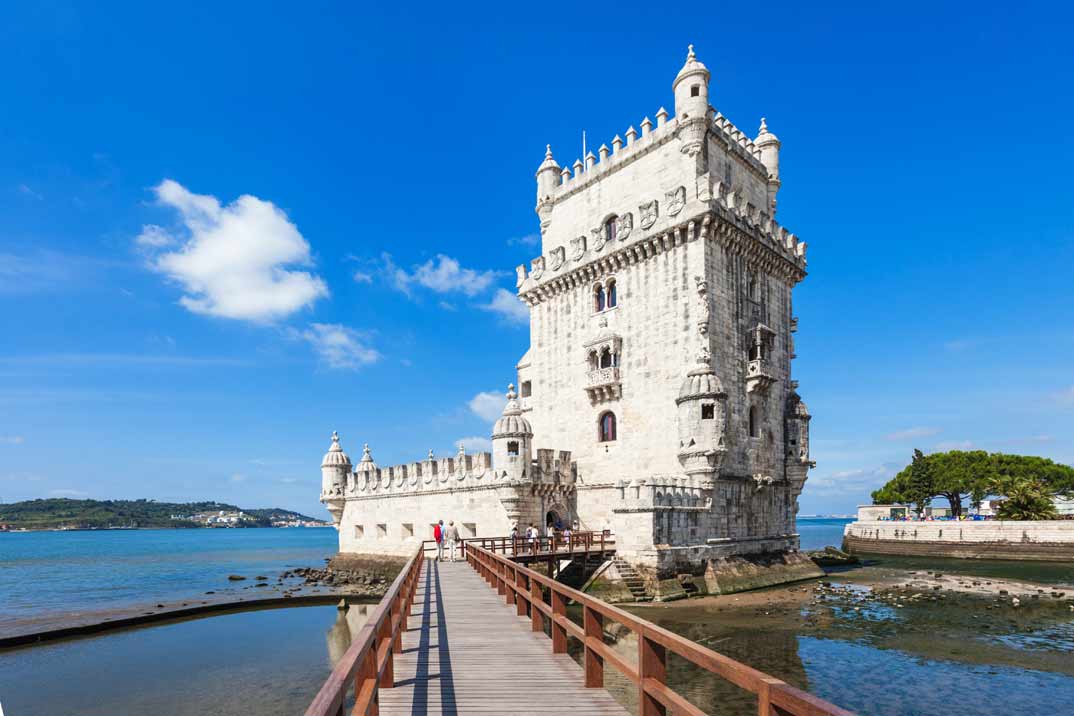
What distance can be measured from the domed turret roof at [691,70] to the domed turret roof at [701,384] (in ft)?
44.7

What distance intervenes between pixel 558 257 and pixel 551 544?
Answer: 1537 cm

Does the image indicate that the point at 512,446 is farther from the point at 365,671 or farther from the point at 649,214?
the point at 365,671

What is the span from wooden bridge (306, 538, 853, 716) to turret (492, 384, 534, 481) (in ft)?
49.6

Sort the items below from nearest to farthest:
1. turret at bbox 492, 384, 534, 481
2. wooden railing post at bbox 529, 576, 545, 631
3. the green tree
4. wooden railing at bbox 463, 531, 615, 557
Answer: wooden railing post at bbox 529, 576, 545, 631 < wooden railing at bbox 463, 531, 615, 557 < turret at bbox 492, 384, 534, 481 < the green tree

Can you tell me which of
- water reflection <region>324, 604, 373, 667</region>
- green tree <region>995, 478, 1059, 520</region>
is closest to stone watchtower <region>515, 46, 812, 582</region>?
water reflection <region>324, 604, 373, 667</region>

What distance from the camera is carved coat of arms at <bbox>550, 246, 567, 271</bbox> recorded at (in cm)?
3478

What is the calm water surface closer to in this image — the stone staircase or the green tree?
the stone staircase

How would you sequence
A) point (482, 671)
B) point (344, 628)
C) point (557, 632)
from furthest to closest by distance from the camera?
1. point (344, 628)
2. point (557, 632)
3. point (482, 671)

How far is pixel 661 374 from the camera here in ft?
96.7

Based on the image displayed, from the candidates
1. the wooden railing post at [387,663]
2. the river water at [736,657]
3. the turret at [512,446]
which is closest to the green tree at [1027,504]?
the river water at [736,657]


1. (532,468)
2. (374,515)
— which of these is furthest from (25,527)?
(532,468)

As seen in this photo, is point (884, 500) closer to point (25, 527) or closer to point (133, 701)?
point (133, 701)

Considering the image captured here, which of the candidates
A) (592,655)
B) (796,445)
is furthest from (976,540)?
(592,655)

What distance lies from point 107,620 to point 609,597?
67.2 feet
